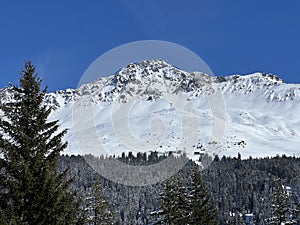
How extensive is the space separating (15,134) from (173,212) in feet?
65.3

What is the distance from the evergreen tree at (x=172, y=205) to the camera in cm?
3559

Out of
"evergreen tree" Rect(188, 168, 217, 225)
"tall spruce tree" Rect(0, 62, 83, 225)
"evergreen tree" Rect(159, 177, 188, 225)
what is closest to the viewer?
"tall spruce tree" Rect(0, 62, 83, 225)

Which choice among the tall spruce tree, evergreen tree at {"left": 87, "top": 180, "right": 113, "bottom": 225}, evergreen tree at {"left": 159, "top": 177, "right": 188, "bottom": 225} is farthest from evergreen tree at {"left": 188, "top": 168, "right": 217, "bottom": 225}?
the tall spruce tree

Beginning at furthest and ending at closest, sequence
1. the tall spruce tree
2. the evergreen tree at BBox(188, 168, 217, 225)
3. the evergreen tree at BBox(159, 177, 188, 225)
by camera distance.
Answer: the evergreen tree at BBox(188, 168, 217, 225)
the evergreen tree at BBox(159, 177, 188, 225)
the tall spruce tree

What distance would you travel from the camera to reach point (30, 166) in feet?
58.1

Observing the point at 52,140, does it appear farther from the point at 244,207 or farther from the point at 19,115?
the point at 244,207

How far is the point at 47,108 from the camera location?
21.0 meters

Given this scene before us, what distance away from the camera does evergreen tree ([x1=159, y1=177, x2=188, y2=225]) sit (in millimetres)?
35594

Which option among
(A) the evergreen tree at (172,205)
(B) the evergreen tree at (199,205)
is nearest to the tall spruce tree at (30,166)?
(A) the evergreen tree at (172,205)

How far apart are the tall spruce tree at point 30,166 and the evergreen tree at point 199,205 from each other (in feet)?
61.8

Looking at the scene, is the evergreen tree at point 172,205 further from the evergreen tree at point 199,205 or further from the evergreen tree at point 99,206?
the evergreen tree at point 99,206

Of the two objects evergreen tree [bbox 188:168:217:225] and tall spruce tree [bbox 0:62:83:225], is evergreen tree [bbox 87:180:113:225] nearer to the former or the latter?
evergreen tree [bbox 188:168:217:225]

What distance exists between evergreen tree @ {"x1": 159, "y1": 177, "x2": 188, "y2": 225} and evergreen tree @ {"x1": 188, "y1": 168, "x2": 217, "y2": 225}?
67 cm


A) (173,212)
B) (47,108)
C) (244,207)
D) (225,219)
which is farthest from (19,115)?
(244,207)
